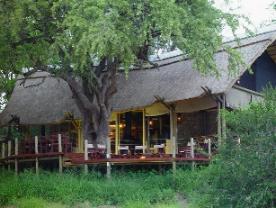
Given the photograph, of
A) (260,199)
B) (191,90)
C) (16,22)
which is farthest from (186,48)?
(260,199)

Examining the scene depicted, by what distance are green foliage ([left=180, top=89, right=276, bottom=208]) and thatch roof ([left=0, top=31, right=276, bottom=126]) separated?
9.18 meters

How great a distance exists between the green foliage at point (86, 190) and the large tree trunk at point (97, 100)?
10.3ft

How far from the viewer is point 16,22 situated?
57.0 ft

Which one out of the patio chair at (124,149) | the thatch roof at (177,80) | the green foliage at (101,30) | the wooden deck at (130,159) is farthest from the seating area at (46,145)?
the thatch roof at (177,80)

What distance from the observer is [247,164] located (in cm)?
964

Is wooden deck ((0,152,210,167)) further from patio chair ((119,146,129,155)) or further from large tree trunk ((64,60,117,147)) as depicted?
patio chair ((119,146,129,155))

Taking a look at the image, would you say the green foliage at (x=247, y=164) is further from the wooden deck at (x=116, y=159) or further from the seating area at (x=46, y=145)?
the seating area at (x=46, y=145)

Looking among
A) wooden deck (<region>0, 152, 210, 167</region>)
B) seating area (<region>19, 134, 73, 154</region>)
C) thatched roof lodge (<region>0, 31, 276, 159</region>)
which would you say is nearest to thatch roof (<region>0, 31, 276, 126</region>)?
thatched roof lodge (<region>0, 31, 276, 159</region>)

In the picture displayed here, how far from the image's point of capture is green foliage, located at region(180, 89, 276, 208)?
31.0 ft

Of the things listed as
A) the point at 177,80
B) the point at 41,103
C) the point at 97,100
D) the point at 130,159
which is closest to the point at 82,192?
the point at 130,159

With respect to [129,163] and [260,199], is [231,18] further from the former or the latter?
[260,199]

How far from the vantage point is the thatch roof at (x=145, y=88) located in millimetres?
20438

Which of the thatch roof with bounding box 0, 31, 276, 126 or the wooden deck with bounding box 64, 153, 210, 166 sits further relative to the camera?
the thatch roof with bounding box 0, 31, 276, 126

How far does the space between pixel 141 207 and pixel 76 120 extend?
33.0 feet
